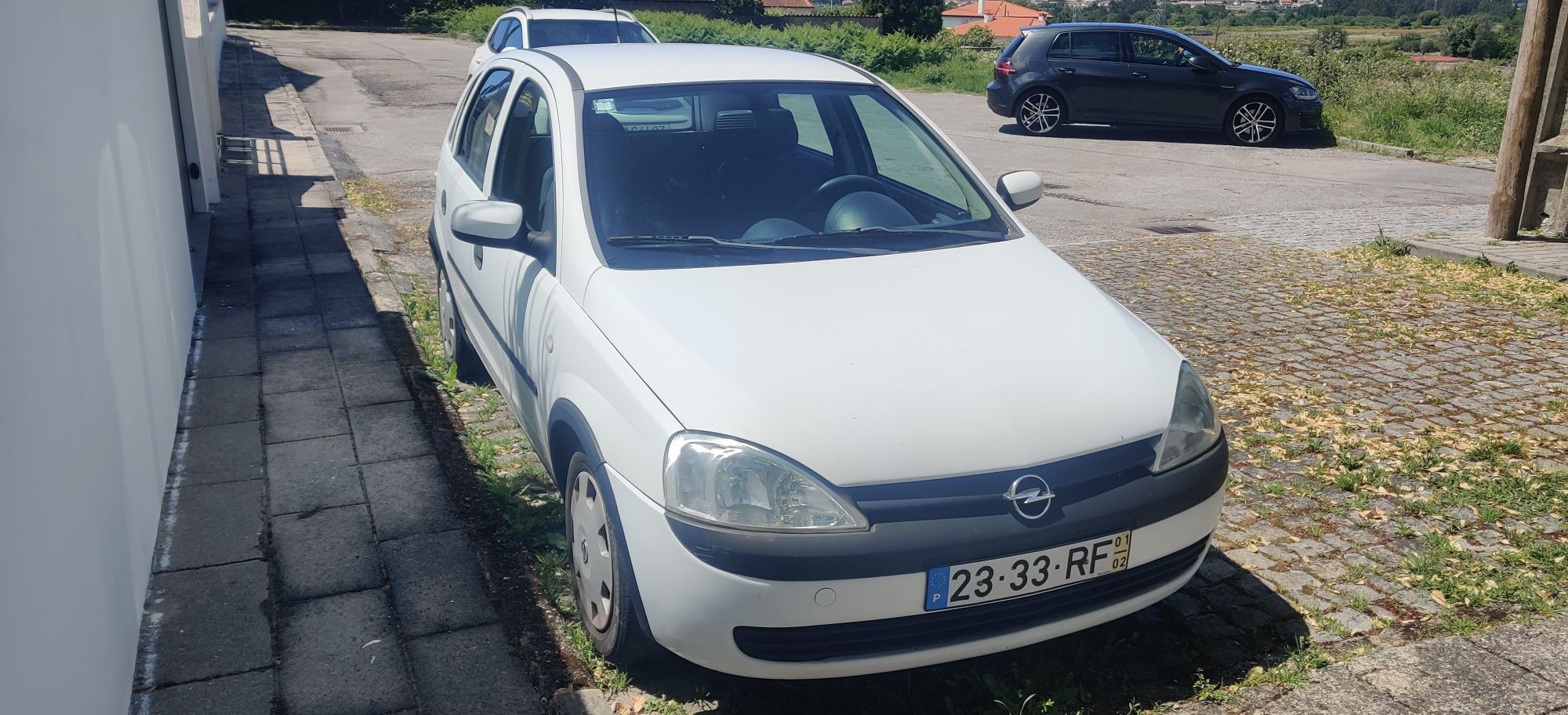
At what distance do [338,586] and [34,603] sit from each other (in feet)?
4.77

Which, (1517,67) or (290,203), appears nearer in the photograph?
(1517,67)

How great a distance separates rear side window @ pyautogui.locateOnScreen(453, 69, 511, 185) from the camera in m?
5.03

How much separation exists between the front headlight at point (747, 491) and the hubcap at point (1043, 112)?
14.9 meters

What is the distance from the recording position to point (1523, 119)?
909 cm

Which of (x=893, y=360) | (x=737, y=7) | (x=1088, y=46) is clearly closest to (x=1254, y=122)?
(x=1088, y=46)

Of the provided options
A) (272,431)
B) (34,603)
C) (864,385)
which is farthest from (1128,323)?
(272,431)

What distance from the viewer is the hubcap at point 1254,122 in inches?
629

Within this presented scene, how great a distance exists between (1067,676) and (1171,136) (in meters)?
15.0

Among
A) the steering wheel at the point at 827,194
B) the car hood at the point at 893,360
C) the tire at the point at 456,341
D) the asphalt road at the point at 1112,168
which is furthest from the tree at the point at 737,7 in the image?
the car hood at the point at 893,360

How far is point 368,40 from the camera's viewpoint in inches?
1373

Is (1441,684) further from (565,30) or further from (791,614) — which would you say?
(565,30)

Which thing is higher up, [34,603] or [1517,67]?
[1517,67]

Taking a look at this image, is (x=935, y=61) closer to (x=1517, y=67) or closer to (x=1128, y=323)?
(x=1517, y=67)

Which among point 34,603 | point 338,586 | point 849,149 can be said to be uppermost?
point 849,149
